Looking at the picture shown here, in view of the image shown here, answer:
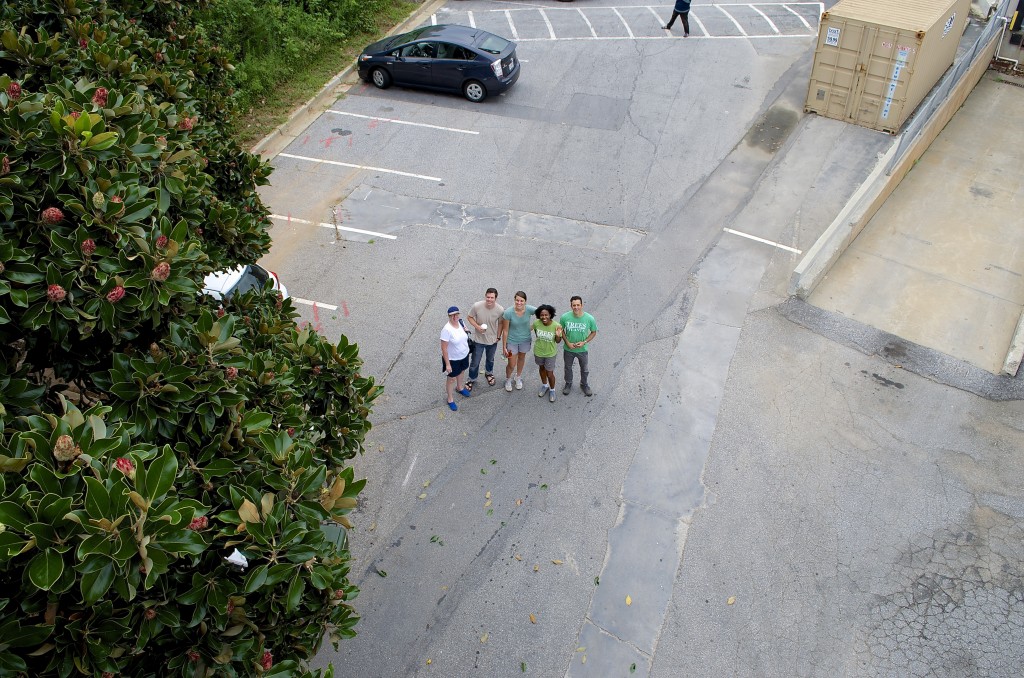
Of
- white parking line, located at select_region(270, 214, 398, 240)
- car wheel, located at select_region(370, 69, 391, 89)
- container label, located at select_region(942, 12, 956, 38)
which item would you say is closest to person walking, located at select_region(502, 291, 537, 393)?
white parking line, located at select_region(270, 214, 398, 240)

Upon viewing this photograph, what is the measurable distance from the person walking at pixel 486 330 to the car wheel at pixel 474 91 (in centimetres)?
871

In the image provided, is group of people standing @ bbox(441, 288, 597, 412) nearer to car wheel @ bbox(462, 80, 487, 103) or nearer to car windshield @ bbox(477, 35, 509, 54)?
car wheel @ bbox(462, 80, 487, 103)

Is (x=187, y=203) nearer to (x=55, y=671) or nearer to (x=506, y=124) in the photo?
(x=55, y=671)

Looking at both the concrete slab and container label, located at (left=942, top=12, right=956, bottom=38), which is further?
container label, located at (left=942, top=12, right=956, bottom=38)

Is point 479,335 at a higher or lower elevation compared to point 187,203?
lower

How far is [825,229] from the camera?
13609 mm

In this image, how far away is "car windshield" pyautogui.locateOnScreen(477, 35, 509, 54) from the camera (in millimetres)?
17406

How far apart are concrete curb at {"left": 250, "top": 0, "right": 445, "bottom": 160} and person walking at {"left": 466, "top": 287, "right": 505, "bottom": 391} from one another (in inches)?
288

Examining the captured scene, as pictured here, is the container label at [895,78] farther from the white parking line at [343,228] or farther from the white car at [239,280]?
the white car at [239,280]

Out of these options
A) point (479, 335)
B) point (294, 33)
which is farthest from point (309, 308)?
point (294, 33)

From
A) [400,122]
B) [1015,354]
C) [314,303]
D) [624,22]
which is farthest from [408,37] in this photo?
[1015,354]

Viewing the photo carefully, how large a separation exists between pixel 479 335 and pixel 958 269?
812 cm

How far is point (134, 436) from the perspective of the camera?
455 cm

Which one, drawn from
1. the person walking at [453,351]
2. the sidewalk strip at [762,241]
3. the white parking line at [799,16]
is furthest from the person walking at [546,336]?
the white parking line at [799,16]
